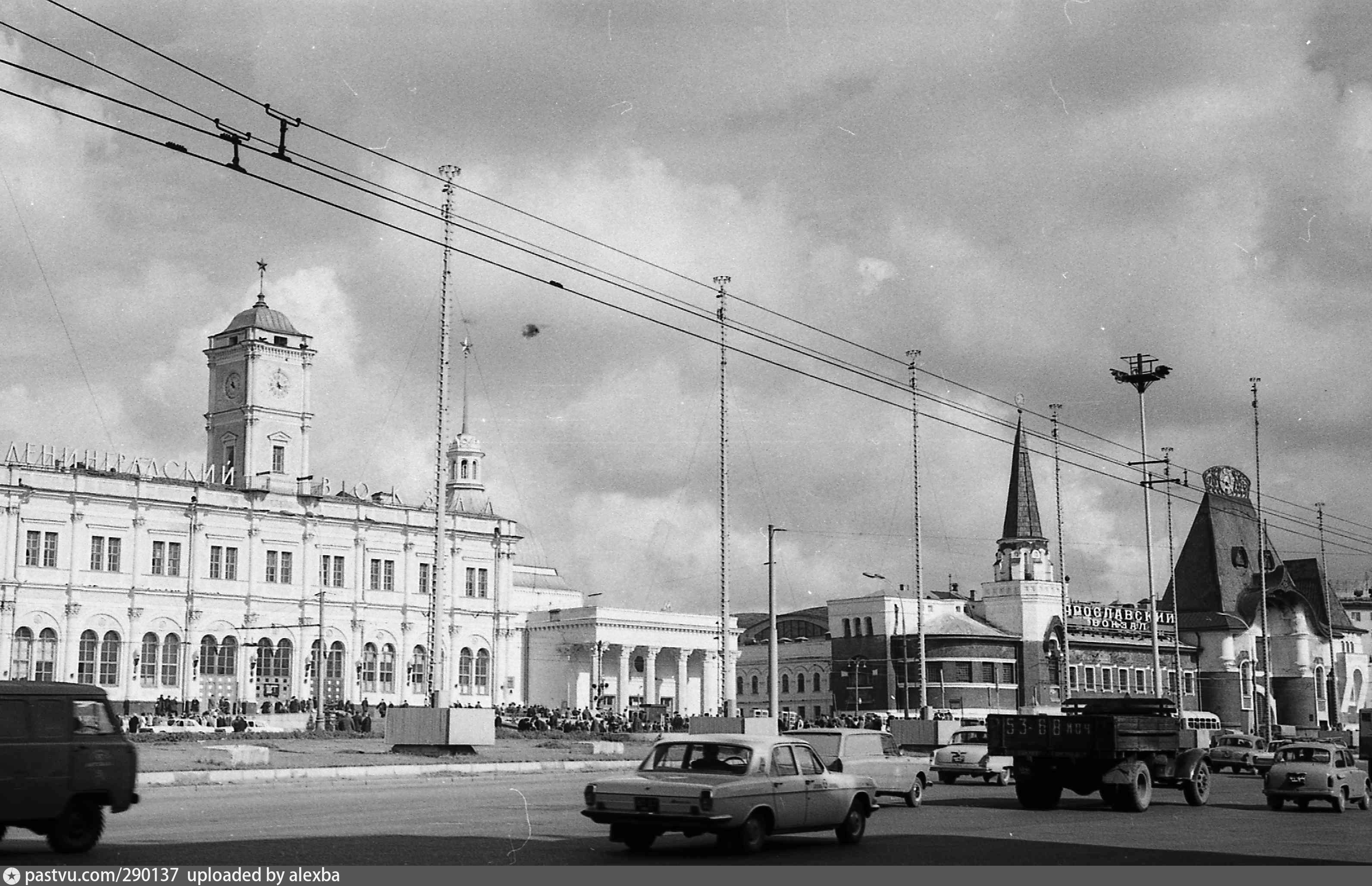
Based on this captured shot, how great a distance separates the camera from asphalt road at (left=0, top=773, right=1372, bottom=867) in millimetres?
16578

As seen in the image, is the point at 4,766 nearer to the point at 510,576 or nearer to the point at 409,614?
the point at 409,614

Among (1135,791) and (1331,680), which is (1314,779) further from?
(1331,680)

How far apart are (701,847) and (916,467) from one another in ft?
130

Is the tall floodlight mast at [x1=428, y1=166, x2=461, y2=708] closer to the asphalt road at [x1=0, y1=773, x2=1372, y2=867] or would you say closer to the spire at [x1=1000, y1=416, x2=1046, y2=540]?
the asphalt road at [x1=0, y1=773, x2=1372, y2=867]

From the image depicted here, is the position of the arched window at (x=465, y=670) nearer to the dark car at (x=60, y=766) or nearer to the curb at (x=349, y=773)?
the curb at (x=349, y=773)

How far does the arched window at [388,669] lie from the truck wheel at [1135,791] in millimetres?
70754

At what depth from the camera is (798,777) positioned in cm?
1841

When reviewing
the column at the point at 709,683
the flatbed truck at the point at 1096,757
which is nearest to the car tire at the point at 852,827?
the flatbed truck at the point at 1096,757

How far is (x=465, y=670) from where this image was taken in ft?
323

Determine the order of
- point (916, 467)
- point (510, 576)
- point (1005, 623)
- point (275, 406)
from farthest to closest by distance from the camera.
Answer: point (1005, 623) → point (510, 576) → point (275, 406) → point (916, 467)

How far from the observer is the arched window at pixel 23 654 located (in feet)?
250

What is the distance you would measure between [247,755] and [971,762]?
16697 millimetres
